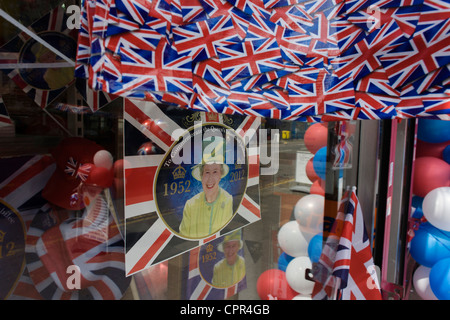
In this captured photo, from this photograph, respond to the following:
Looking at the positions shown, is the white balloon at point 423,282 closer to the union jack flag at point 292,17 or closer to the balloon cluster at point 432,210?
the balloon cluster at point 432,210

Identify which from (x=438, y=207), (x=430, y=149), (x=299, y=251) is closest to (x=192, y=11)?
(x=299, y=251)

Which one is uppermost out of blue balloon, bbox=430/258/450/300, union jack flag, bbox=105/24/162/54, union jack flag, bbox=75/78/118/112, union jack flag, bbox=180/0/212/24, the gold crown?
union jack flag, bbox=180/0/212/24

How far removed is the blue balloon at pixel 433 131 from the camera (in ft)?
5.61

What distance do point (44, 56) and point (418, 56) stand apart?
958 mm

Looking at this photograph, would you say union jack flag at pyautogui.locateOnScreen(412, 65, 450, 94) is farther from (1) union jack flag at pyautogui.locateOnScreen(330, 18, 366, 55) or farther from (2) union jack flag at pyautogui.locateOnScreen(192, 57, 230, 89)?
(2) union jack flag at pyautogui.locateOnScreen(192, 57, 230, 89)

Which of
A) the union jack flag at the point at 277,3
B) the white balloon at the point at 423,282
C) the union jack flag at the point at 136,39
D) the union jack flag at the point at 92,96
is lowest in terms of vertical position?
the white balloon at the point at 423,282

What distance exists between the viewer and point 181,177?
958 mm

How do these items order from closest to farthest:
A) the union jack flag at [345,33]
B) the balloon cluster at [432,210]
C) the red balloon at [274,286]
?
the union jack flag at [345,33]
the red balloon at [274,286]
the balloon cluster at [432,210]

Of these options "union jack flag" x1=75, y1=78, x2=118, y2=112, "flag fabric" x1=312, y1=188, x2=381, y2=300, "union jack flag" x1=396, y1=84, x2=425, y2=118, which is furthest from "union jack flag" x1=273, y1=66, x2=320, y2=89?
"flag fabric" x1=312, y1=188, x2=381, y2=300

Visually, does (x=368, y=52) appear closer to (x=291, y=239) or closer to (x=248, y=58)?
(x=248, y=58)

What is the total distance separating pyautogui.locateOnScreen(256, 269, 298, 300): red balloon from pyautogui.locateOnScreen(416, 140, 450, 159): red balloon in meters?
1.04

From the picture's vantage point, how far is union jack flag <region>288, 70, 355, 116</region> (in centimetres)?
98

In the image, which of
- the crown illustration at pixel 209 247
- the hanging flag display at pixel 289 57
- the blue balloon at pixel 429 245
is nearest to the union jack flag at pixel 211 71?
the hanging flag display at pixel 289 57

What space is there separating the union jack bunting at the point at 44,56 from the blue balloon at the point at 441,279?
1703mm
